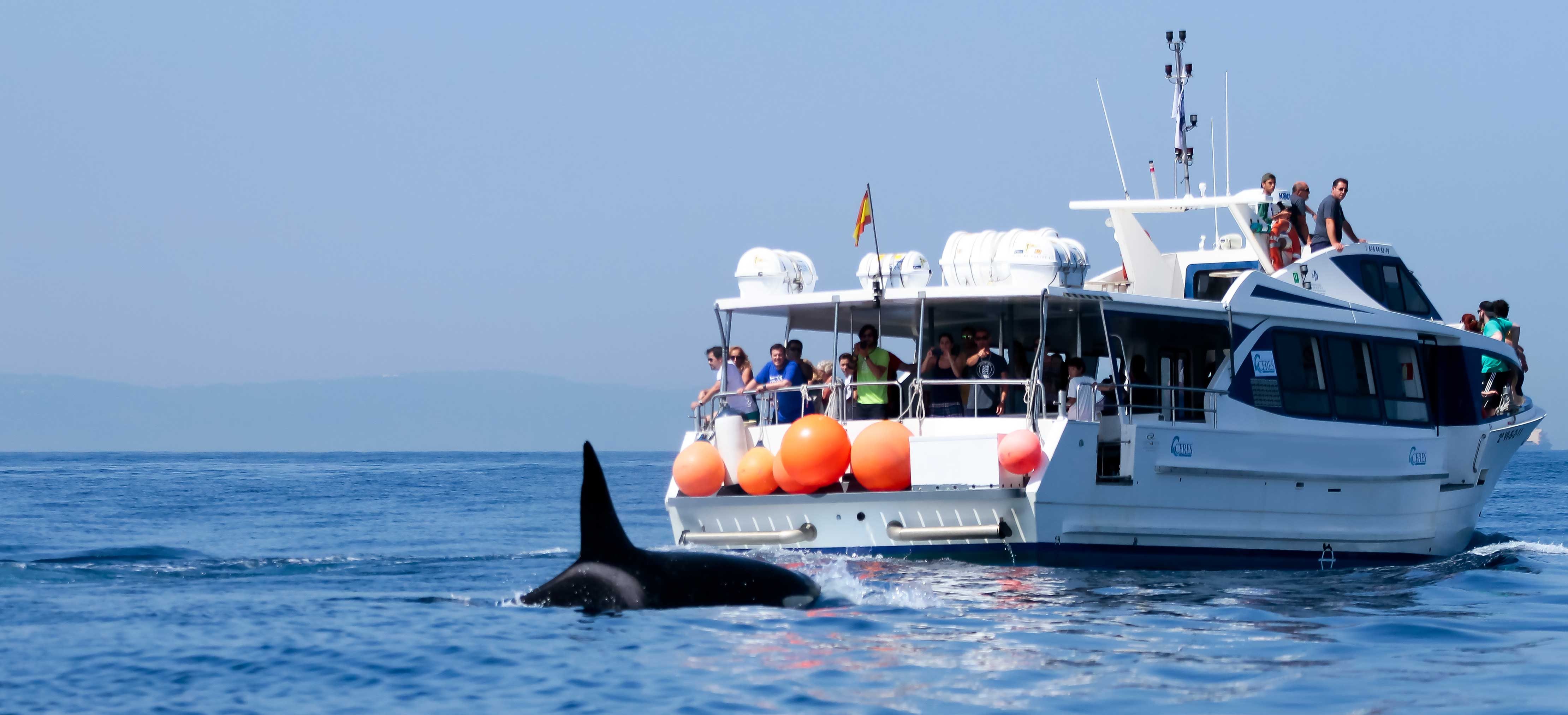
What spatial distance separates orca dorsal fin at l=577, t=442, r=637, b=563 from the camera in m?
10.6

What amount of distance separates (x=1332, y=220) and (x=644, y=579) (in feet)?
34.8

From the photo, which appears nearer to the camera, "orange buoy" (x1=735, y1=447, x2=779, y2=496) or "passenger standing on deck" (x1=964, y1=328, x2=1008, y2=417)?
"orange buoy" (x1=735, y1=447, x2=779, y2=496)

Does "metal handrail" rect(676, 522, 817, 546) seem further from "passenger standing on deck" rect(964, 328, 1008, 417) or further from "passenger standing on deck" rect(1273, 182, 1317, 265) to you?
"passenger standing on deck" rect(1273, 182, 1317, 265)

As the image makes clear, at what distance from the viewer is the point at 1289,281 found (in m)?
17.0


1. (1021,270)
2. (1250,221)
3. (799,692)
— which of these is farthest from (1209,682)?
(1250,221)

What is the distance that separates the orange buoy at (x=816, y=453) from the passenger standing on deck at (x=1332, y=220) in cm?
671

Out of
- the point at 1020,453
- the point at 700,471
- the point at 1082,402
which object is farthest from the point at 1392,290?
the point at 700,471

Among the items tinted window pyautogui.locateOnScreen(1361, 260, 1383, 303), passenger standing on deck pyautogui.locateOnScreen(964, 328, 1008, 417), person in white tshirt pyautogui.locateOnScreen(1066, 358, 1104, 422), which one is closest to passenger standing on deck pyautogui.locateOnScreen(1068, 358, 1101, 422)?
person in white tshirt pyautogui.locateOnScreen(1066, 358, 1104, 422)

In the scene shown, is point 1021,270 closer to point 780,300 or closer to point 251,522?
point 780,300

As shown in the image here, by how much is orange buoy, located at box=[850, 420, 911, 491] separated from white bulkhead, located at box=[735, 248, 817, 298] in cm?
244

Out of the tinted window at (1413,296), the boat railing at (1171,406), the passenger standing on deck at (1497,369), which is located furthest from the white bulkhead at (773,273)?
the passenger standing on deck at (1497,369)

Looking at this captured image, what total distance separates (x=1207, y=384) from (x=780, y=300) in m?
4.77

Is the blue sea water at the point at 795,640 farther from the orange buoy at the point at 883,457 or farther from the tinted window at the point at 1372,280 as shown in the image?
the tinted window at the point at 1372,280

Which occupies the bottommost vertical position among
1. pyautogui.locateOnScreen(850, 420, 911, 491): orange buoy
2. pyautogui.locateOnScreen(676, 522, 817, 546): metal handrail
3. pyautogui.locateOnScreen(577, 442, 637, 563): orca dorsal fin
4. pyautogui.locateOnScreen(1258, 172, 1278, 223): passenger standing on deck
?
pyautogui.locateOnScreen(676, 522, 817, 546): metal handrail
